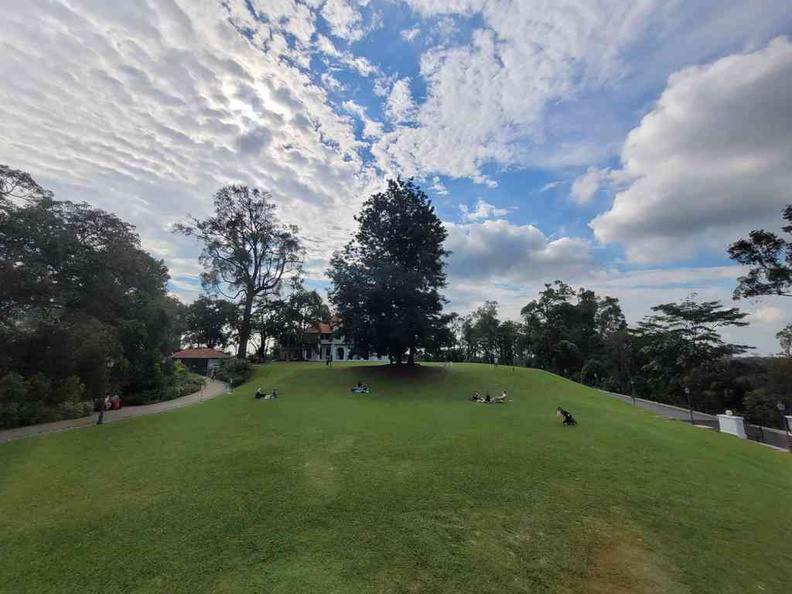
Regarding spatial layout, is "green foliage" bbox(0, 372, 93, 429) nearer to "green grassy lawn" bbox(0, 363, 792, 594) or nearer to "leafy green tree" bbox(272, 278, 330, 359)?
"green grassy lawn" bbox(0, 363, 792, 594)

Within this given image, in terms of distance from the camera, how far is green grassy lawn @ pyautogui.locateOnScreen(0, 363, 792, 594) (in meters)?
5.01

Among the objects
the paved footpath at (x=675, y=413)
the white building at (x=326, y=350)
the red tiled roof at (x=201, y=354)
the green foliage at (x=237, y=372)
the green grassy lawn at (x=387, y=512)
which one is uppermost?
the white building at (x=326, y=350)

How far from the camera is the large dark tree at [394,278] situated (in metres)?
27.7

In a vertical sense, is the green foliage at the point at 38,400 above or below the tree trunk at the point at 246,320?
below

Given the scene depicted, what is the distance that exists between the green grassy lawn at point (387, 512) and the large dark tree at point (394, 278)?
49.9 feet

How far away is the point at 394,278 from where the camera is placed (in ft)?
93.3

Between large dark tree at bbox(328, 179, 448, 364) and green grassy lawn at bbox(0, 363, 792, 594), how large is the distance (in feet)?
49.9

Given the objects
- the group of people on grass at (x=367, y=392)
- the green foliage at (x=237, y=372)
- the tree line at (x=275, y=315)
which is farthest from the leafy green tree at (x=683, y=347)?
the green foliage at (x=237, y=372)

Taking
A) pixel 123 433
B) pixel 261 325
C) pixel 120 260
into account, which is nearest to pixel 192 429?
pixel 123 433

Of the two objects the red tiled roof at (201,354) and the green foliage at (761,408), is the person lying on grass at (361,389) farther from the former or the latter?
the red tiled roof at (201,354)

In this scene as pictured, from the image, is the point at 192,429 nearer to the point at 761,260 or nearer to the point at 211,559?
the point at 211,559

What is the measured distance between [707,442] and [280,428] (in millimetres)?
15835

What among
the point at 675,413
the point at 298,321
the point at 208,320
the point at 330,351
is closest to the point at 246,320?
the point at 298,321

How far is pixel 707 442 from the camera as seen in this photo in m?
13.7
